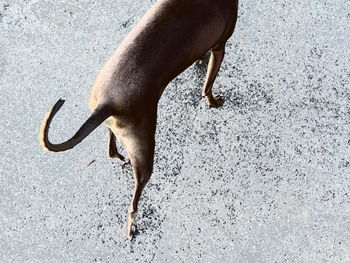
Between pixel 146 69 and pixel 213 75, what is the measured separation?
29.7 inches

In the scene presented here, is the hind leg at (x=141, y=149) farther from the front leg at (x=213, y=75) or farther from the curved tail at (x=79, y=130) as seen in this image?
the front leg at (x=213, y=75)

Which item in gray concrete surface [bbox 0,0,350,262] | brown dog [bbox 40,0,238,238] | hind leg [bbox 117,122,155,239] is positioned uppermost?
brown dog [bbox 40,0,238,238]

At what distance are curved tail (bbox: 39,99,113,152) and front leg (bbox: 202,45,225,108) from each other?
92 cm

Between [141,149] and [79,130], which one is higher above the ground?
[79,130]

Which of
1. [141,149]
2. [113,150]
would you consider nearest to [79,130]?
[141,149]

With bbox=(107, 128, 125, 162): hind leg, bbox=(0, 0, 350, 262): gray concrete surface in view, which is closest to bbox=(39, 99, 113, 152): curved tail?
bbox=(107, 128, 125, 162): hind leg

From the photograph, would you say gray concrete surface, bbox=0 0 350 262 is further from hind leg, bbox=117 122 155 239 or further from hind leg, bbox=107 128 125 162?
hind leg, bbox=117 122 155 239

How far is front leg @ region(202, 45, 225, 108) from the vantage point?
297 cm

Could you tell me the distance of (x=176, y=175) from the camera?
310 cm

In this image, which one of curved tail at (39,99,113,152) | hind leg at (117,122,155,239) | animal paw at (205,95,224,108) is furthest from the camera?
animal paw at (205,95,224,108)

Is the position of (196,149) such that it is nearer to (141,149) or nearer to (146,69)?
(141,149)

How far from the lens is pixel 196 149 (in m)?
3.17

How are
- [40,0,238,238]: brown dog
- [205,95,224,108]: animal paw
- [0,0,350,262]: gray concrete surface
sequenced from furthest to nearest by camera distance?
1. [205,95,224,108]: animal paw
2. [0,0,350,262]: gray concrete surface
3. [40,0,238,238]: brown dog

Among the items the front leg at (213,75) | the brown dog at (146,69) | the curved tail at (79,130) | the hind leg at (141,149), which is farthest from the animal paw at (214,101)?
the curved tail at (79,130)
